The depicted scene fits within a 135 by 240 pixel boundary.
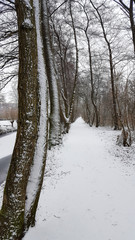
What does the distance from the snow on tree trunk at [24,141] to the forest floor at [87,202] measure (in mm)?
382

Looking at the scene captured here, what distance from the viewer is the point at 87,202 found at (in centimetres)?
243

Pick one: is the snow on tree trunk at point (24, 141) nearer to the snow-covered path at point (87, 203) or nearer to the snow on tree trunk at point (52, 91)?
the snow-covered path at point (87, 203)

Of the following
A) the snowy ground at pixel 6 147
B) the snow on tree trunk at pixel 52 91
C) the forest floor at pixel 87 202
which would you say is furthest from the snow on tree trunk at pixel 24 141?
the snowy ground at pixel 6 147

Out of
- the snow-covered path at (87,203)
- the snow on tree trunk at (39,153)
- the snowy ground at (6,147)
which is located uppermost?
the snow on tree trunk at (39,153)

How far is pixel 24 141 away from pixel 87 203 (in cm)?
172

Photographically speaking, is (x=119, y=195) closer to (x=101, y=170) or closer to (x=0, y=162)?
(x=101, y=170)

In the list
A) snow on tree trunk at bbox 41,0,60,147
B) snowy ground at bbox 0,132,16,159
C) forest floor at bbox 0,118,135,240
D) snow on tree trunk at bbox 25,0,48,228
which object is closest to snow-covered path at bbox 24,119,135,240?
forest floor at bbox 0,118,135,240

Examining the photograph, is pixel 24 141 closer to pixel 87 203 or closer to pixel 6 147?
pixel 87 203

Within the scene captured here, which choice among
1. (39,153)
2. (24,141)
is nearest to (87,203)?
(39,153)

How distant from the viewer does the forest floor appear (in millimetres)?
1810

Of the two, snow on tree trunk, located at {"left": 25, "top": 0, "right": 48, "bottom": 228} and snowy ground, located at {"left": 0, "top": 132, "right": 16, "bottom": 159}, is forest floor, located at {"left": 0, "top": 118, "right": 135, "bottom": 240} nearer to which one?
snow on tree trunk, located at {"left": 25, "top": 0, "right": 48, "bottom": 228}

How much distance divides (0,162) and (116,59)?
39.2 feet

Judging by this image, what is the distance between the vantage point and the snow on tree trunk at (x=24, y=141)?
Answer: 1.59 metres

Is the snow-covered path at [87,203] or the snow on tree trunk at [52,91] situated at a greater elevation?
the snow on tree trunk at [52,91]
